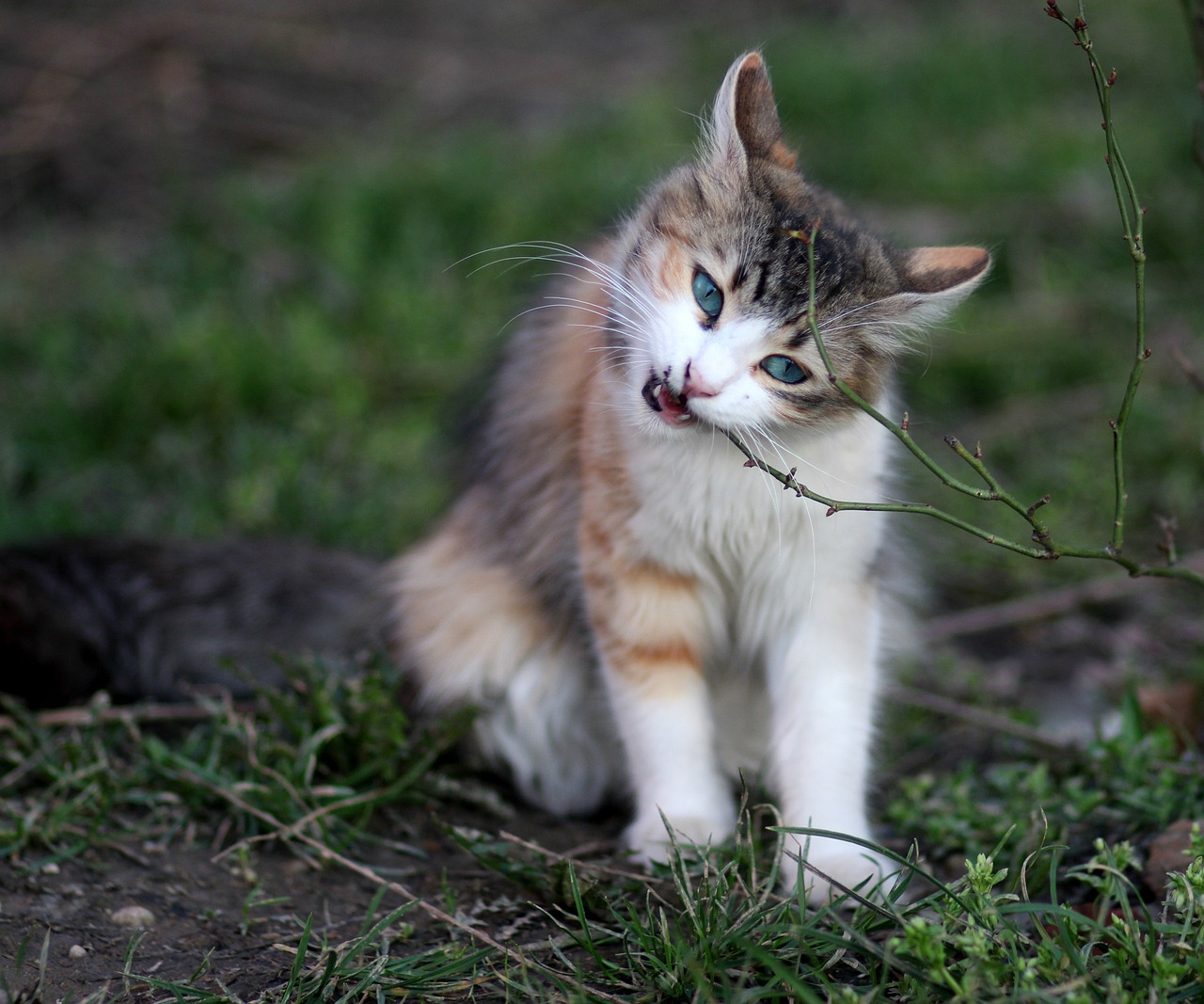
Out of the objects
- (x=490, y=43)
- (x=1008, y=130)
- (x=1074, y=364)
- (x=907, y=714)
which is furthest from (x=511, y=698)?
(x=490, y=43)

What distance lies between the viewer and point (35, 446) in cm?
409

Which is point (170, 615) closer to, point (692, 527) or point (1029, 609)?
point (692, 527)

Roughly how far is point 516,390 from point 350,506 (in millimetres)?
1155

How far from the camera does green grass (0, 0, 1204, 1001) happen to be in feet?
6.43

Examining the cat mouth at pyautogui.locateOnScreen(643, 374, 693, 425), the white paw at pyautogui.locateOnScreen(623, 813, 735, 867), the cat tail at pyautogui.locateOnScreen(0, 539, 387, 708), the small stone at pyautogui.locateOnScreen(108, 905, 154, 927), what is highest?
the cat mouth at pyautogui.locateOnScreen(643, 374, 693, 425)

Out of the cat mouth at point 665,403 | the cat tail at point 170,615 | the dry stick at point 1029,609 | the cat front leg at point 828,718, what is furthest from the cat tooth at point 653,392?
the dry stick at point 1029,609

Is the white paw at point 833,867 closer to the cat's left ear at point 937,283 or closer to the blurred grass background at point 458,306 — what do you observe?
the blurred grass background at point 458,306

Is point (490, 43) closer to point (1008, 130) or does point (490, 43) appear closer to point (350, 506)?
point (1008, 130)

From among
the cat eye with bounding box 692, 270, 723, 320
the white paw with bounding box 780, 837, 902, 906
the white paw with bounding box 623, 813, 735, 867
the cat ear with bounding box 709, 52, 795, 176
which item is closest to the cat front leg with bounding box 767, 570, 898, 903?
the white paw with bounding box 780, 837, 902, 906

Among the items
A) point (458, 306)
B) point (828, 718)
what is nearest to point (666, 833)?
point (828, 718)

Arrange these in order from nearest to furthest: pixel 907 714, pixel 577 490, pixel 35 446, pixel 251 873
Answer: pixel 251 873, pixel 577 490, pixel 907 714, pixel 35 446

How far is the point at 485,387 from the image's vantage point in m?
3.31

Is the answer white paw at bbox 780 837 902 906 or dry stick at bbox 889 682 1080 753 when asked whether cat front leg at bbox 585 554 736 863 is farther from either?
dry stick at bbox 889 682 1080 753

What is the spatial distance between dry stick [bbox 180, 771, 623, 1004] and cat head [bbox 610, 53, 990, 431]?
101cm
